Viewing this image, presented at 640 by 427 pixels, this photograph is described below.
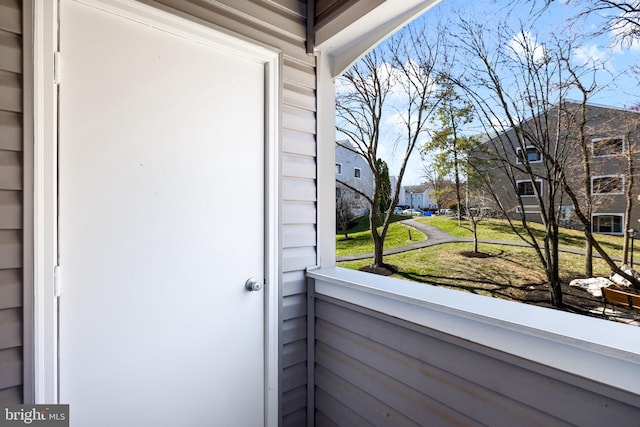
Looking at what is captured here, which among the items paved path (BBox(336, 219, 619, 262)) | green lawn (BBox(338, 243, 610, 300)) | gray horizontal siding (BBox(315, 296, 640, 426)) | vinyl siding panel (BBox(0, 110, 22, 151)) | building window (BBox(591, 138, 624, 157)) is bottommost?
gray horizontal siding (BBox(315, 296, 640, 426))

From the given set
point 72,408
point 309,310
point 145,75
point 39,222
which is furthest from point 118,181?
point 309,310

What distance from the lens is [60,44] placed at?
1.12 metres

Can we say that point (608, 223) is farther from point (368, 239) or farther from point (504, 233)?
point (368, 239)

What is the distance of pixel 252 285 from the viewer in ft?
5.07

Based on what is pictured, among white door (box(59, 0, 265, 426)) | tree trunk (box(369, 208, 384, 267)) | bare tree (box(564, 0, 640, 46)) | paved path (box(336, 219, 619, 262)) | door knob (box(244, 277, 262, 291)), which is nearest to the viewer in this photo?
bare tree (box(564, 0, 640, 46))

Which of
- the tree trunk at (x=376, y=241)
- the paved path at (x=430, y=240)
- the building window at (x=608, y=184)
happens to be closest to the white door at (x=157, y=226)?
the tree trunk at (x=376, y=241)

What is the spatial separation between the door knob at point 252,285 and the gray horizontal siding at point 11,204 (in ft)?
2.65

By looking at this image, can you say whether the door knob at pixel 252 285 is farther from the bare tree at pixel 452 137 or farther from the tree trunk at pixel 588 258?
the tree trunk at pixel 588 258

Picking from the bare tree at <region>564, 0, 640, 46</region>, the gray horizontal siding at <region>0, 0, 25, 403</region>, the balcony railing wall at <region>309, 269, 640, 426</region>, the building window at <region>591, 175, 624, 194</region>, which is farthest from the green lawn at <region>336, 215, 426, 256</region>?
the gray horizontal siding at <region>0, 0, 25, 403</region>

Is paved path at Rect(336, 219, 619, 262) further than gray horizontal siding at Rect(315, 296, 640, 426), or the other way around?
paved path at Rect(336, 219, 619, 262)

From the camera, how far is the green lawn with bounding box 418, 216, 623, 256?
106cm

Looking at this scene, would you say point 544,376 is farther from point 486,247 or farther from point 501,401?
point 486,247

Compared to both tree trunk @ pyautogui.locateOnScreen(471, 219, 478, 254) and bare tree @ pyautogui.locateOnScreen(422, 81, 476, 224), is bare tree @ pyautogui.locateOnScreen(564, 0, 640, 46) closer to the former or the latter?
bare tree @ pyautogui.locateOnScreen(422, 81, 476, 224)

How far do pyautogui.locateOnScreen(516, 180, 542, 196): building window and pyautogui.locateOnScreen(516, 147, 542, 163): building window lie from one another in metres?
0.08
